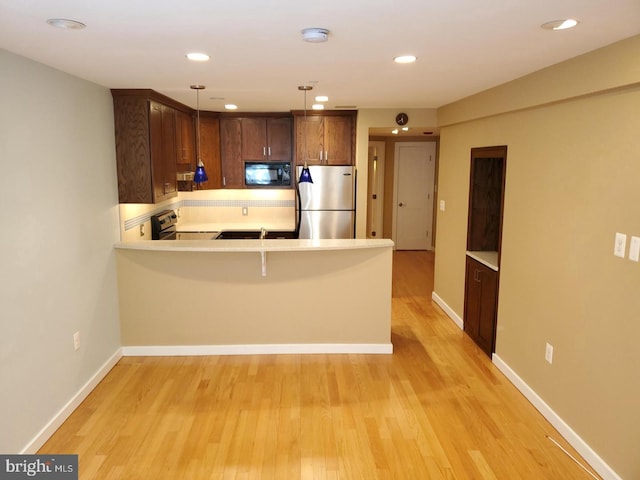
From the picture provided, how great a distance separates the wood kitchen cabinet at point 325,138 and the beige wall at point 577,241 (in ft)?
6.16

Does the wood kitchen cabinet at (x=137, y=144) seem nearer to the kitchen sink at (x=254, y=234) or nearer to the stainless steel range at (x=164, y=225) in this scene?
the stainless steel range at (x=164, y=225)

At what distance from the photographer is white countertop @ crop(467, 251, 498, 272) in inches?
164

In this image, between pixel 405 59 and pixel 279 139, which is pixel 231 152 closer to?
pixel 279 139

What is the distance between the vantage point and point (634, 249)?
7.91ft

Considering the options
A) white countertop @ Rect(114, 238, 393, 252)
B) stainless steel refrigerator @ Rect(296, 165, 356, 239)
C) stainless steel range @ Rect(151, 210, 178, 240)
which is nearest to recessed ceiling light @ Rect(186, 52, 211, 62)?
white countertop @ Rect(114, 238, 393, 252)

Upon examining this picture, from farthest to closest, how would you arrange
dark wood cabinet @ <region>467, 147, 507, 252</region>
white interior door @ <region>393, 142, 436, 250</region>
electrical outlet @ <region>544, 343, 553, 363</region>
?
white interior door @ <region>393, 142, 436, 250</region>, dark wood cabinet @ <region>467, 147, 507, 252</region>, electrical outlet @ <region>544, 343, 553, 363</region>

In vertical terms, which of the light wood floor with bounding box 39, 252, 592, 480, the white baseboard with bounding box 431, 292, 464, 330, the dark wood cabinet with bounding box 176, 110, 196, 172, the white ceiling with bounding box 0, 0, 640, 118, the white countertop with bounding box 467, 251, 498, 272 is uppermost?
the white ceiling with bounding box 0, 0, 640, 118

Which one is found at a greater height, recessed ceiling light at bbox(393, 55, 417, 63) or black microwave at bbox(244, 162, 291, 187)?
recessed ceiling light at bbox(393, 55, 417, 63)

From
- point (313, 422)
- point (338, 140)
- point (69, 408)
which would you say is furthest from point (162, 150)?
point (313, 422)

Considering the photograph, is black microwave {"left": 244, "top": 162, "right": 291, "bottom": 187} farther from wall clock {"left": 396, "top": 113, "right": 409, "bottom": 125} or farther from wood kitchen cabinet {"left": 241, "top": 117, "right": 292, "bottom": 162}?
wall clock {"left": 396, "top": 113, "right": 409, "bottom": 125}

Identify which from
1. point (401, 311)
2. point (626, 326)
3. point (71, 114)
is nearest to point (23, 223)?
point (71, 114)

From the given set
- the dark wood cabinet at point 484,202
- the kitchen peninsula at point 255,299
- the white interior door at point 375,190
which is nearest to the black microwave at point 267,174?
the kitchen peninsula at point 255,299

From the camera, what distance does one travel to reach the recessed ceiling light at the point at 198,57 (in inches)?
105

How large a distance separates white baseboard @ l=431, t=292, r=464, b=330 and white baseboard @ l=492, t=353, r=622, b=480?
960mm
